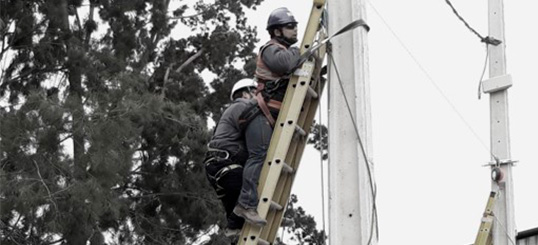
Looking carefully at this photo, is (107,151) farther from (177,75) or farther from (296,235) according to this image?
(296,235)

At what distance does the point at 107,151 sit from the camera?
768 inches

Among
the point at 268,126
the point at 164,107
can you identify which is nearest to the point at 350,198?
the point at 268,126

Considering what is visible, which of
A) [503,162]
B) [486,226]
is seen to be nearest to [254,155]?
[503,162]

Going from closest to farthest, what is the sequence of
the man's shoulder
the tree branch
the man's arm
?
the man's arm < the man's shoulder < the tree branch

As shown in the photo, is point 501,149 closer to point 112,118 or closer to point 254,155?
point 254,155

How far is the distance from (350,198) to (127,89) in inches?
534

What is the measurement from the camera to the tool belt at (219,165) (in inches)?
335

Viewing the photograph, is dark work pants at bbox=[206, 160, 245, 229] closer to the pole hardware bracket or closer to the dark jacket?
the dark jacket

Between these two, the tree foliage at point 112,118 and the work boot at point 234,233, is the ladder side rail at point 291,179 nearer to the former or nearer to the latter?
the work boot at point 234,233

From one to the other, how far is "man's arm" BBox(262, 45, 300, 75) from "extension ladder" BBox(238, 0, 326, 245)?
0.18ft

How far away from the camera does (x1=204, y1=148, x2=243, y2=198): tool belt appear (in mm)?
8508

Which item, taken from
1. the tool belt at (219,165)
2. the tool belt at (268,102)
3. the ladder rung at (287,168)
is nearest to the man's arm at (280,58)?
the tool belt at (268,102)

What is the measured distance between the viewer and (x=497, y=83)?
35.9 ft

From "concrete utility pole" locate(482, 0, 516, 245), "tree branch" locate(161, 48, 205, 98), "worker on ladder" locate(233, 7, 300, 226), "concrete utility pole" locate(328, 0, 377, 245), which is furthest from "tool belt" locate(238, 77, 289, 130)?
"tree branch" locate(161, 48, 205, 98)
